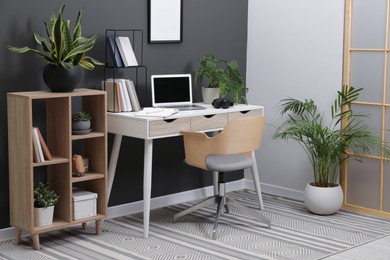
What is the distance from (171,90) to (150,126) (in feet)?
2.22

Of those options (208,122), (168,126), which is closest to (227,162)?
(208,122)

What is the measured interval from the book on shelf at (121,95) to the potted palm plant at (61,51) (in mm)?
394

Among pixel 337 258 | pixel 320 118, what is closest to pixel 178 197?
pixel 320 118

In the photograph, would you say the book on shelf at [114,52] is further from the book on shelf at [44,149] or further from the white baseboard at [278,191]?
the white baseboard at [278,191]

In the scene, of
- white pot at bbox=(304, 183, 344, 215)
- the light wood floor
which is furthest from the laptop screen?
the light wood floor

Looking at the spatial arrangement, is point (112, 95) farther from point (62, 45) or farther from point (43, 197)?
point (43, 197)

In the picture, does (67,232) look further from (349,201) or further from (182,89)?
(349,201)

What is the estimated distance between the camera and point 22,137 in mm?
4117

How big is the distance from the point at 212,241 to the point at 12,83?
1.61 meters

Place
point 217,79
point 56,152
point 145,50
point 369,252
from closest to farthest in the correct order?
point 369,252
point 56,152
point 145,50
point 217,79

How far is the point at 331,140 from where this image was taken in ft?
16.3

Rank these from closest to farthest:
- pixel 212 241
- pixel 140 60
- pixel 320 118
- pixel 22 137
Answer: pixel 22 137, pixel 212 241, pixel 140 60, pixel 320 118

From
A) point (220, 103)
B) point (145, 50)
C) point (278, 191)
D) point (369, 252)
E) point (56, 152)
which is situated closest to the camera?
point (369, 252)

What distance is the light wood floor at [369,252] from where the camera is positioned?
415 centimetres
